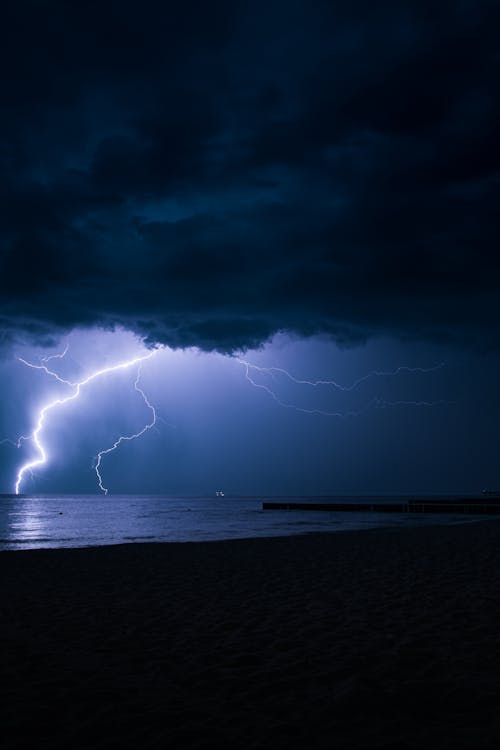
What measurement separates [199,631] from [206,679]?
205 centimetres

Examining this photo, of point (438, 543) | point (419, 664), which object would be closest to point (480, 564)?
point (438, 543)

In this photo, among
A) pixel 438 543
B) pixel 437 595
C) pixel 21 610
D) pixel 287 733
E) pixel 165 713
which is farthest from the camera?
pixel 438 543

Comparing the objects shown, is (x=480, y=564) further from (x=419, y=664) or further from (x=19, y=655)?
(x=19, y=655)

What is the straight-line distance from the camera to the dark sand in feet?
14.1

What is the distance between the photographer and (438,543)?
19500 millimetres

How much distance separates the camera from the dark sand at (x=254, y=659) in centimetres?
431

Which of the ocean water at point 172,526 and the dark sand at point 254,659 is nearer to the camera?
the dark sand at point 254,659

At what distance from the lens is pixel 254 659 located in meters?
6.19

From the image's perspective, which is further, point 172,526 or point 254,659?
point 172,526

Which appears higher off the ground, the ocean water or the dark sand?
the dark sand

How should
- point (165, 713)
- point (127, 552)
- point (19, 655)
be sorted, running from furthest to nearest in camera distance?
point (127, 552), point (19, 655), point (165, 713)

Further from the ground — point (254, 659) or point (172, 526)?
point (254, 659)

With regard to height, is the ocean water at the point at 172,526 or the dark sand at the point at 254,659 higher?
the dark sand at the point at 254,659

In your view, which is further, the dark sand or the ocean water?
the ocean water
